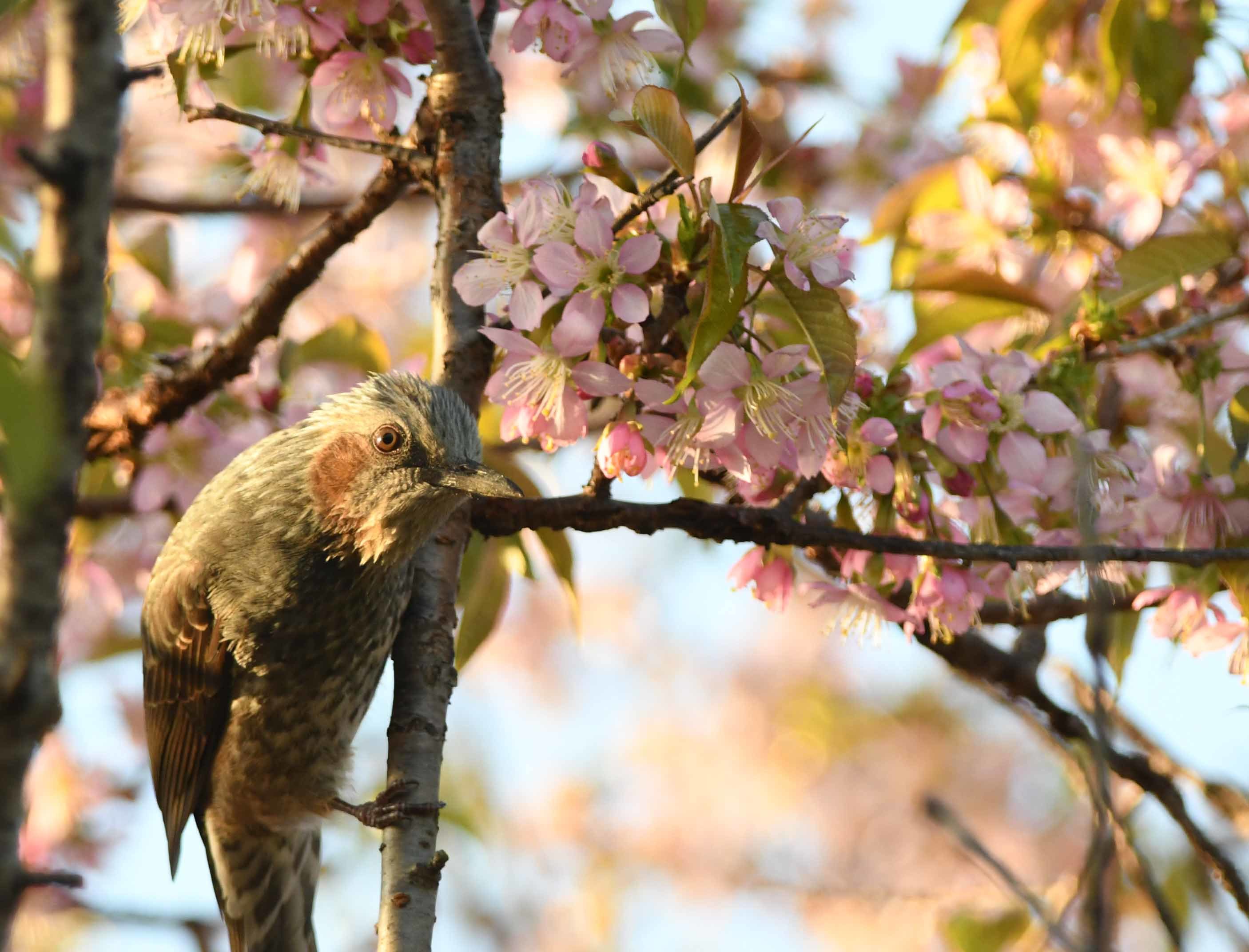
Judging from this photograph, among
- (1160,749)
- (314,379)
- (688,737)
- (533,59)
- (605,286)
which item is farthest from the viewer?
(688,737)

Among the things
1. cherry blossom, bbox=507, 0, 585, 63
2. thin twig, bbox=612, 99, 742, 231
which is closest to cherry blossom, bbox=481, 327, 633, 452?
thin twig, bbox=612, 99, 742, 231

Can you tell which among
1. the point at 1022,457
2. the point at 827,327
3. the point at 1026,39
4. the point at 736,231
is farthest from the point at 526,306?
the point at 1026,39

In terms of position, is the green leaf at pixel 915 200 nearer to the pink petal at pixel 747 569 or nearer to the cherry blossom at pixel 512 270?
the pink petal at pixel 747 569

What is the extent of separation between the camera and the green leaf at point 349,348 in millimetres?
3402

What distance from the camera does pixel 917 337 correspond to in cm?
308

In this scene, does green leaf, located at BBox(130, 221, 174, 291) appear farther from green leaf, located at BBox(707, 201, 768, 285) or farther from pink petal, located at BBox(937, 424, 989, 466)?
pink petal, located at BBox(937, 424, 989, 466)

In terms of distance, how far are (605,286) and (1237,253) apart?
5.89ft

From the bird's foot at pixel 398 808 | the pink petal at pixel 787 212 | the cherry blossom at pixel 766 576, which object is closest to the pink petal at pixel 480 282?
the pink petal at pixel 787 212

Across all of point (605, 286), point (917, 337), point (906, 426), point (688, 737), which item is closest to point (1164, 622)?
point (906, 426)

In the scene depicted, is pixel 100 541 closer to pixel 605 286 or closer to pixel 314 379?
pixel 314 379

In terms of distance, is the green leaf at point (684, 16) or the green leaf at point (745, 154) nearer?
the green leaf at point (745, 154)

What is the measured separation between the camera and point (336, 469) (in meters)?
2.94

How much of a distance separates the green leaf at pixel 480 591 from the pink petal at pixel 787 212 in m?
1.25

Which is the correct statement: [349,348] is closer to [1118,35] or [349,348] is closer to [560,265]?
[560,265]
